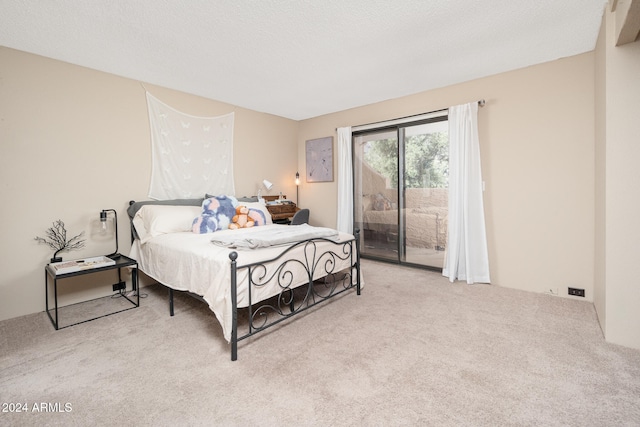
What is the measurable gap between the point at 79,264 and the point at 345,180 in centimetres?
348

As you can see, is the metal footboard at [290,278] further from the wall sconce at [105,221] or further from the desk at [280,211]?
the wall sconce at [105,221]

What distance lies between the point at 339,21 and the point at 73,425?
2999 mm

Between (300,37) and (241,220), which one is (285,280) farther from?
(300,37)

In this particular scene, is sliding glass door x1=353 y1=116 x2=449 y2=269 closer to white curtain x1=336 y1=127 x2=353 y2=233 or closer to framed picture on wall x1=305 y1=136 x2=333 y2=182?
white curtain x1=336 y1=127 x2=353 y2=233

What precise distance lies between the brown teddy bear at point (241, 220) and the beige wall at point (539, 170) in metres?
2.86

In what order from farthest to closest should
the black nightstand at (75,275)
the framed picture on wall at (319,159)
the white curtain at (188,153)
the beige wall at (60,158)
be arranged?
the framed picture on wall at (319,159) → the white curtain at (188,153) → the beige wall at (60,158) → the black nightstand at (75,275)

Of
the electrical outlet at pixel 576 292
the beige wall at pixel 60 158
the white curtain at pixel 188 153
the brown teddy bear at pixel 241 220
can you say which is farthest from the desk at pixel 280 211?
the electrical outlet at pixel 576 292

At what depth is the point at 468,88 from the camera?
3.53 metres

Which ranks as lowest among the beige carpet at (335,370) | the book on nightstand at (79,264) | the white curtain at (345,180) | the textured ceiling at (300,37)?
the beige carpet at (335,370)

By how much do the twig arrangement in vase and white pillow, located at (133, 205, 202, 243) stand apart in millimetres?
593

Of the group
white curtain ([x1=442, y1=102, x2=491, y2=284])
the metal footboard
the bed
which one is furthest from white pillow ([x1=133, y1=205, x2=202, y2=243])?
white curtain ([x1=442, y1=102, x2=491, y2=284])

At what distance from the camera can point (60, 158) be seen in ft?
9.44

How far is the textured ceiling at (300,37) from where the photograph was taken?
210 cm

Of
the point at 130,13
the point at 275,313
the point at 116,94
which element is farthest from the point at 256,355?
the point at 116,94
